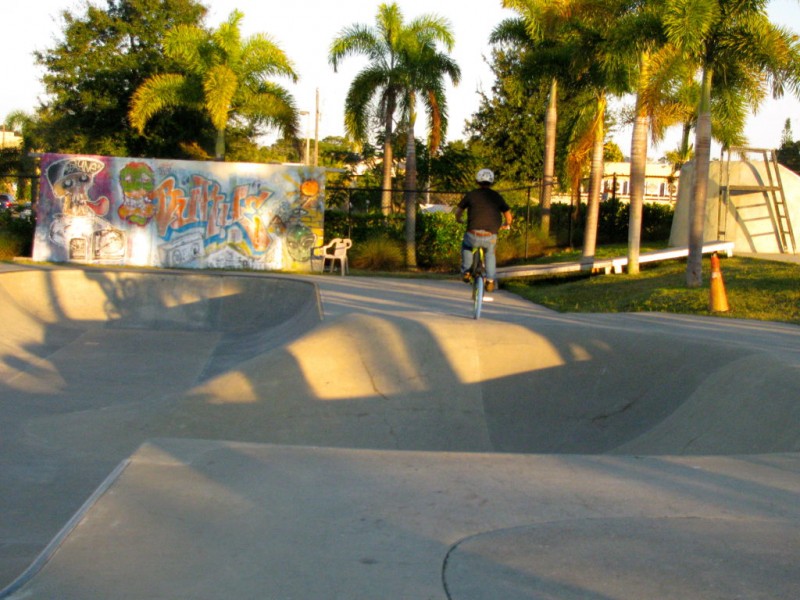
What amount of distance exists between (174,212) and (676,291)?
13.2m

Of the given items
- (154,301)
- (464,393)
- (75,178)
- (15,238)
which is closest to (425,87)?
(75,178)

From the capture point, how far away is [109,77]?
1313 inches

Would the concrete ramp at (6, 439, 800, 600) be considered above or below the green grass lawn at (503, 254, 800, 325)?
below

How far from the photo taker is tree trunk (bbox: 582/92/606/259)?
2267cm

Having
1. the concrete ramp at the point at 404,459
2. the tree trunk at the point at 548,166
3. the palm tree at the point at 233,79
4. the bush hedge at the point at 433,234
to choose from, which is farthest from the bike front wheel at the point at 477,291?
the palm tree at the point at 233,79

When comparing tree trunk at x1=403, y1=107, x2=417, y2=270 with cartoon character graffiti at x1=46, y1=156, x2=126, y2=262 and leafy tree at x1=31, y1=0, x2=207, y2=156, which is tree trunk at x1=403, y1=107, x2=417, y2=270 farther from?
leafy tree at x1=31, y1=0, x2=207, y2=156

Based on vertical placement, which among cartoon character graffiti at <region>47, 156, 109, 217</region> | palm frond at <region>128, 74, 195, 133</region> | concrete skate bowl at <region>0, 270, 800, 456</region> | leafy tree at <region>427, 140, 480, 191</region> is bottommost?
concrete skate bowl at <region>0, 270, 800, 456</region>

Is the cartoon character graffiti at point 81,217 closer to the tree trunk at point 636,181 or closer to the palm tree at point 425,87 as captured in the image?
the palm tree at point 425,87

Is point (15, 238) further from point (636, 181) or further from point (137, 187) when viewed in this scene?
point (636, 181)

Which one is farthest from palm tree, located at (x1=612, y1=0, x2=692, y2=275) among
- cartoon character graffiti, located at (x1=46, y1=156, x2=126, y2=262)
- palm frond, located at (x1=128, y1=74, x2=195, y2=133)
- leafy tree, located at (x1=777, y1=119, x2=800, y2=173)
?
leafy tree, located at (x1=777, y1=119, x2=800, y2=173)

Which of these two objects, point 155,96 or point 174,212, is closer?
point 174,212

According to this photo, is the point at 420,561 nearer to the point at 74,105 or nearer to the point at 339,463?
the point at 339,463

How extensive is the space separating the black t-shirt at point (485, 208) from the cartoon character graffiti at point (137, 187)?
13955 mm

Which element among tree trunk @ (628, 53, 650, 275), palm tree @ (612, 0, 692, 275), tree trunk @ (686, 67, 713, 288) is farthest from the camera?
tree trunk @ (628, 53, 650, 275)
